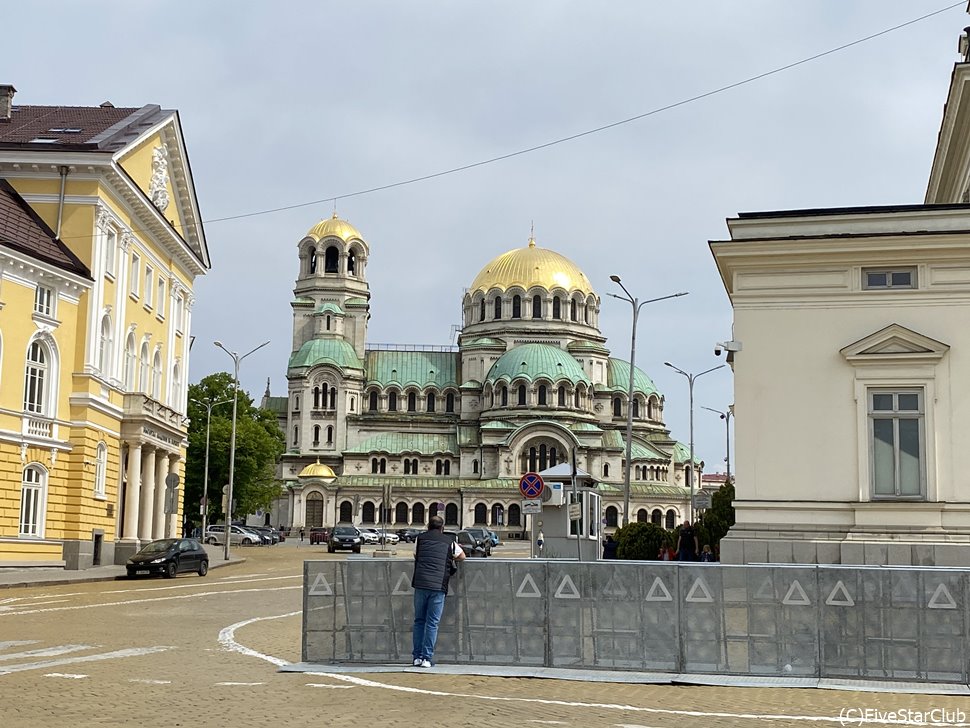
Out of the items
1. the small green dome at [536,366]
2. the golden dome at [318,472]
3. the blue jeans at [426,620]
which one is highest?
the small green dome at [536,366]

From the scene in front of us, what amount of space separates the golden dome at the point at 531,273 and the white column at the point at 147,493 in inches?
2995

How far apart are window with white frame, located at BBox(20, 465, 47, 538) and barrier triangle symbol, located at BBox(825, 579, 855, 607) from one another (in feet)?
95.2

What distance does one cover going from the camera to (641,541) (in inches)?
1516

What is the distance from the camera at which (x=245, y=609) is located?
23078mm

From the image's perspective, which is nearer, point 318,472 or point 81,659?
point 81,659

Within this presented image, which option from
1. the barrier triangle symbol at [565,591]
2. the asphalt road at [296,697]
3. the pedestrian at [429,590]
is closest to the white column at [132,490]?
the asphalt road at [296,697]

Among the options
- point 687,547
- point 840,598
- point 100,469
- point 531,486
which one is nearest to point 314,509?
point 100,469

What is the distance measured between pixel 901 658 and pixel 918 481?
28.3 feet

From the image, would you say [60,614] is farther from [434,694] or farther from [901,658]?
[901,658]

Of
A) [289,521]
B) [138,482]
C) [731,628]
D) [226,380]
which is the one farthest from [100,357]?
[289,521]

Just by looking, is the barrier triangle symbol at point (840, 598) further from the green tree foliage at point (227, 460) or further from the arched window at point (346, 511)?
the arched window at point (346, 511)

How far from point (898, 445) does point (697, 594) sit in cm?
900

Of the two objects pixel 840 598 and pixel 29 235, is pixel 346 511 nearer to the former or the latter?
pixel 29 235

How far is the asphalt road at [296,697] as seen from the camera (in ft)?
33.8
